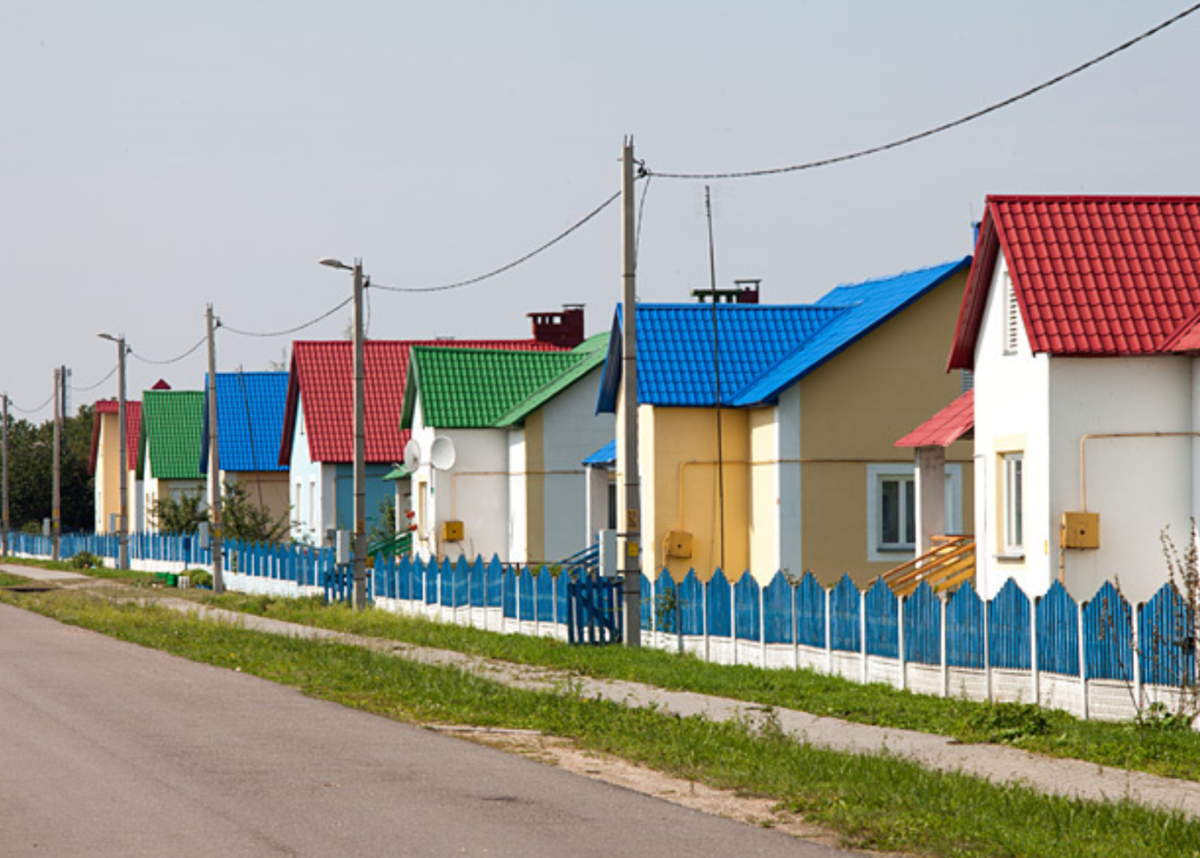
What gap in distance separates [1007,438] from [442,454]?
838 inches

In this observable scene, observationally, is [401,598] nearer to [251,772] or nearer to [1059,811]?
[251,772]

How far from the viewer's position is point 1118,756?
13.6 m

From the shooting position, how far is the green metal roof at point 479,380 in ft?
140

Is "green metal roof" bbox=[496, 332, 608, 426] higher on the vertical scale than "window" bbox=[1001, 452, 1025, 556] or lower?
higher

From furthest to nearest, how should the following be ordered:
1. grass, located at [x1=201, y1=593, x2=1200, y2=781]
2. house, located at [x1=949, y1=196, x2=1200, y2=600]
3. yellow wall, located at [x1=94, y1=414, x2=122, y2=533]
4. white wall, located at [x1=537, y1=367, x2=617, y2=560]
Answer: yellow wall, located at [x1=94, y1=414, x2=122, y2=533], white wall, located at [x1=537, y1=367, x2=617, y2=560], house, located at [x1=949, y1=196, x2=1200, y2=600], grass, located at [x1=201, y1=593, x2=1200, y2=781]

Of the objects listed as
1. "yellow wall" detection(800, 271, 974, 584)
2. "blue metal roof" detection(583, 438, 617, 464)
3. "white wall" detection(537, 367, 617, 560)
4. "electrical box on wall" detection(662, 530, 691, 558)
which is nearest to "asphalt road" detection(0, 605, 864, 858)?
"electrical box on wall" detection(662, 530, 691, 558)

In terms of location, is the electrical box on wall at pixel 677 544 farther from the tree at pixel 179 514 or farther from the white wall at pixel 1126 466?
the tree at pixel 179 514

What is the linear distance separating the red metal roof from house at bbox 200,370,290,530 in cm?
3621

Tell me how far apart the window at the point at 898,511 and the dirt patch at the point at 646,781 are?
622 inches

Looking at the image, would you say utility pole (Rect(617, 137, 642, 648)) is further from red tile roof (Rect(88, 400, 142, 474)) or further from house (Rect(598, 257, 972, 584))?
red tile roof (Rect(88, 400, 142, 474))

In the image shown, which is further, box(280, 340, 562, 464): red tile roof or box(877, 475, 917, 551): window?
box(280, 340, 562, 464): red tile roof

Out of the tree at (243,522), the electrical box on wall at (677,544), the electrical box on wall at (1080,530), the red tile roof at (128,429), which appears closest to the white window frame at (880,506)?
the electrical box on wall at (677,544)

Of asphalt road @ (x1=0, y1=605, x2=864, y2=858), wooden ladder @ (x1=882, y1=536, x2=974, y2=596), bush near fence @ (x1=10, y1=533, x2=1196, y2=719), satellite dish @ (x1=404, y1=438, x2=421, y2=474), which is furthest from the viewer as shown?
satellite dish @ (x1=404, y1=438, x2=421, y2=474)

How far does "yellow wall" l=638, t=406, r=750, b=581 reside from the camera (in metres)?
31.0
